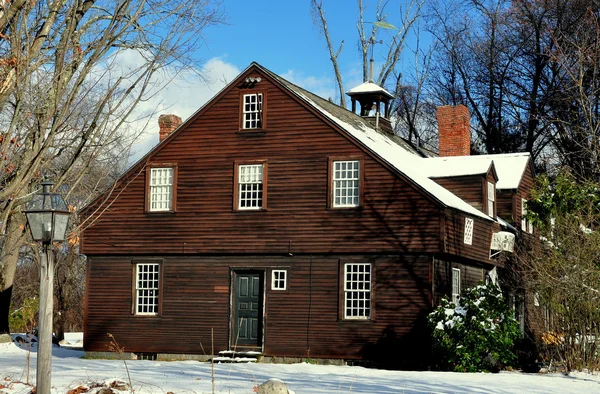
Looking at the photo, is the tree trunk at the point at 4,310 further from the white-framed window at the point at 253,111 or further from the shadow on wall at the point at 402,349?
the shadow on wall at the point at 402,349

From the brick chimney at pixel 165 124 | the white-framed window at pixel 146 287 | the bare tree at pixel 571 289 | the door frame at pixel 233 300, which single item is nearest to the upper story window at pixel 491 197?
the bare tree at pixel 571 289

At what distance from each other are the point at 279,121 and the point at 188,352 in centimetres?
741

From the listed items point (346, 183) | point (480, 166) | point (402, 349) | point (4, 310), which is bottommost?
point (402, 349)

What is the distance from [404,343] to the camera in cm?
2542

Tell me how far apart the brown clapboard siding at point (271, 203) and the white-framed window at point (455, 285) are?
2491 millimetres

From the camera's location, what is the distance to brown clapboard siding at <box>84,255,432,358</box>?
84.3ft

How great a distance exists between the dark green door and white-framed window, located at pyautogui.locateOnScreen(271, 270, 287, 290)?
46 cm

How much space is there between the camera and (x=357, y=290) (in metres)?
26.2

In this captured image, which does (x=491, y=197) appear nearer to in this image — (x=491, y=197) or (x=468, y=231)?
(x=491, y=197)

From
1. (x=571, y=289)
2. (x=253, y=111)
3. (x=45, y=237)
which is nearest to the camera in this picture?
(x=45, y=237)

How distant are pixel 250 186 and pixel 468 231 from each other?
656 centimetres

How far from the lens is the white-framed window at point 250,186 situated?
27766 mm

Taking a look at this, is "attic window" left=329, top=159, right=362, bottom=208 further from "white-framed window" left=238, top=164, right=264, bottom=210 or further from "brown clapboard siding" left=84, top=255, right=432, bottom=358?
"white-framed window" left=238, top=164, right=264, bottom=210

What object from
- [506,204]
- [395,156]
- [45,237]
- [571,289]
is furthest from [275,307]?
[45,237]
